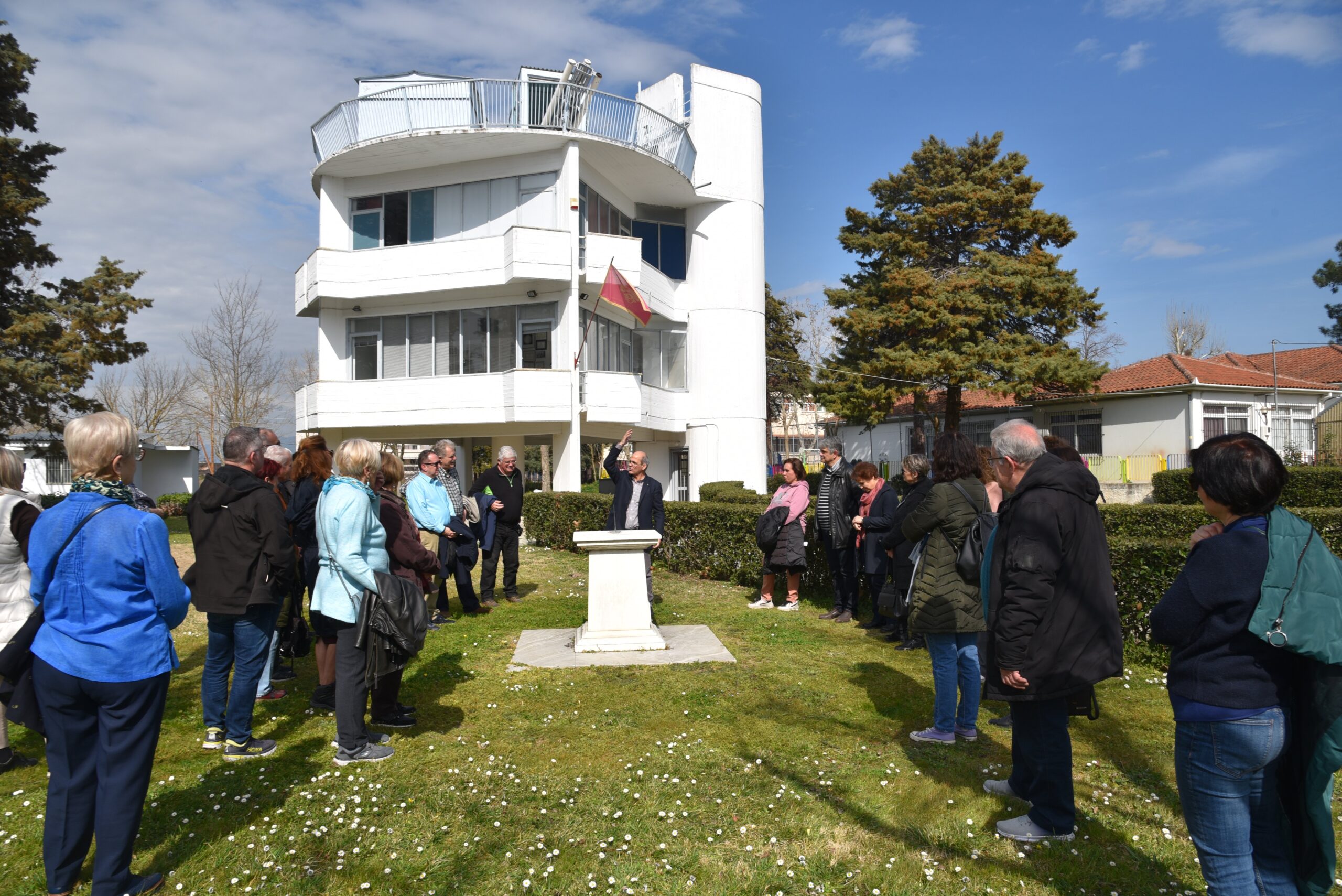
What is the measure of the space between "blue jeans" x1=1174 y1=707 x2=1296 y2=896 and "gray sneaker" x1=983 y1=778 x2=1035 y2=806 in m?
1.61

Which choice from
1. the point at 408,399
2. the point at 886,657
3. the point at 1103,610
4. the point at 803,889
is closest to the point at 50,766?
the point at 803,889

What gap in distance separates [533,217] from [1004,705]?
1692cm

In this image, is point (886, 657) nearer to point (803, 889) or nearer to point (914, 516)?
point (914, 516)

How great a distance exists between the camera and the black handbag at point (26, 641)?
10.6ft

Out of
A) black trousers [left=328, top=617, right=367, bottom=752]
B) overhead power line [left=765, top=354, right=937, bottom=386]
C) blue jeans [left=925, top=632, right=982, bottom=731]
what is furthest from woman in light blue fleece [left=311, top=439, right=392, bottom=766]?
overhead power line [left=765, top=354, right=937, bottom=386]

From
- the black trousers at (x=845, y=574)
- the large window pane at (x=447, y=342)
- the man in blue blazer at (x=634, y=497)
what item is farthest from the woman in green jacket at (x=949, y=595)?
the large window pane at (x=447, y=342)

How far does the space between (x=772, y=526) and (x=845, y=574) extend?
1.01 metres

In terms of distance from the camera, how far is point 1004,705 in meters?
6.00

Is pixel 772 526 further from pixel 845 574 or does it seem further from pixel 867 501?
pixel 867 501

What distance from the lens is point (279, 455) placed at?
6465mm

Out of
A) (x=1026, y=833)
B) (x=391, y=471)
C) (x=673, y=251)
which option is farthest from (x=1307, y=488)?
(x=391, y=471)

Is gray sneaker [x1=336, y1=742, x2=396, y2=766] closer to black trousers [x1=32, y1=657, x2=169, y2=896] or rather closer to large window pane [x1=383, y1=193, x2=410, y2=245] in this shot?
black trousers [x1=32, y1=657, x2=169, y2=896]

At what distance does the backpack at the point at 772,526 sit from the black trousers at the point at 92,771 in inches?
280

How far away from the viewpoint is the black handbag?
3246mm
